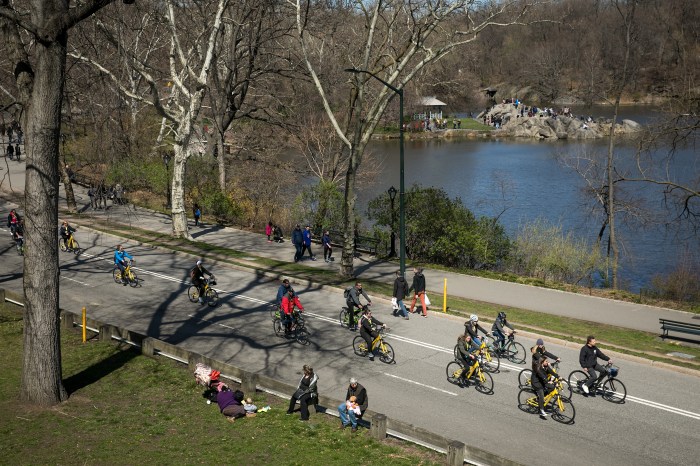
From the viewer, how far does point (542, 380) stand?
15.9m

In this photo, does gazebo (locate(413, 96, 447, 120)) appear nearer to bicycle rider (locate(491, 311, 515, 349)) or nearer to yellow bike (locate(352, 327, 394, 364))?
bicycle rider (locate(491, 311, 515, 349))

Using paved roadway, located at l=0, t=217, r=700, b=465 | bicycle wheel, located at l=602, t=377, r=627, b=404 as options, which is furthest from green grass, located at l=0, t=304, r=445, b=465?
bicycle wheel, located at l=602, t=377, r=627, b=404

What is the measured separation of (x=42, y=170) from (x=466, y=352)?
10.2 meters

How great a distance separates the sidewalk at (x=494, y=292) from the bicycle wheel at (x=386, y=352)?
575 centimetres

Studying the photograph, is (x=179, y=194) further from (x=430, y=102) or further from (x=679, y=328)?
(x=430, y=102)

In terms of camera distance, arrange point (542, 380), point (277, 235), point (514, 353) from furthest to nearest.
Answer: point (277, 235)
point (514, 353)
point (542, 380)

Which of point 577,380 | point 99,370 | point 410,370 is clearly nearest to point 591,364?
point 577,380

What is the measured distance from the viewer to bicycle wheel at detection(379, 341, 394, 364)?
19.4 metres

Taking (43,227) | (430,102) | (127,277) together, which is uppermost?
(430,102)

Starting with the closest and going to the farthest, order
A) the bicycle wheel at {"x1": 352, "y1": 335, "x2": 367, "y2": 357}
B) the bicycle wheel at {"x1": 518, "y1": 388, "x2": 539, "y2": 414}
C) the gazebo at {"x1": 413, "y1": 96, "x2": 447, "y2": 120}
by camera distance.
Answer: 1. the bicycle wheel at {"x1": 518, "y1": 388, "x2": 539, "y2": 414}
2. the bicycle wheel at {"x1": 352, "y1": 335, "x2": 367, "y2": 357}
3. the gazebo at {"x1": 413, "y1": 96, "x2": 447, "y2": 120}

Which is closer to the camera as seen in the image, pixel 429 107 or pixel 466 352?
pixel 466 352

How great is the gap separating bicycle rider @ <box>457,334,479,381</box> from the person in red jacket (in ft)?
17.2

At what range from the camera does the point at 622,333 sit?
22.6 metres

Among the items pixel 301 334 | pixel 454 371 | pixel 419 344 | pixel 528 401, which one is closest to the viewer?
pixel 528 401
